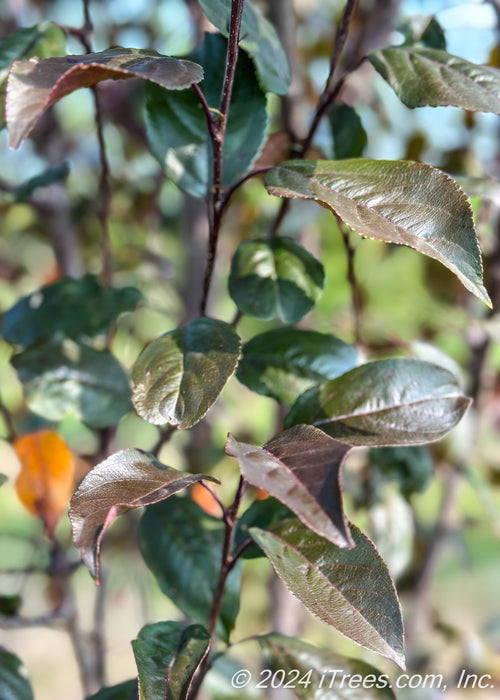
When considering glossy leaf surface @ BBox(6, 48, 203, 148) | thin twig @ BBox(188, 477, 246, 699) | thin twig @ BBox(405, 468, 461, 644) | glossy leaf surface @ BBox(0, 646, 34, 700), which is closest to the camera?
glossy leaf surface @ BBox(6, 48, 203, 148)

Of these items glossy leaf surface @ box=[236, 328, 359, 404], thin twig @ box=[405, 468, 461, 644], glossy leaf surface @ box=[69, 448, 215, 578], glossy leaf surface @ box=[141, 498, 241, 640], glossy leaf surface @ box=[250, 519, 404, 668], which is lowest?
thin twig @ box=[405, 468, 461, 644]

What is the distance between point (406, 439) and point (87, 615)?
68.2 inches

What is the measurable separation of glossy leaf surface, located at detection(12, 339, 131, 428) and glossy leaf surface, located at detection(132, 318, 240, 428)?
152 mm

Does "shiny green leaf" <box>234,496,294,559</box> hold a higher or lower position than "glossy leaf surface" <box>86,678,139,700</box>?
higher

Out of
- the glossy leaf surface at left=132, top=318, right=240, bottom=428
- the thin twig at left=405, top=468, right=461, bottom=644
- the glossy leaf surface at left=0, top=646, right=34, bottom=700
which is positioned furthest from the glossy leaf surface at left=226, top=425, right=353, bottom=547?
the thin twig at left=405, top=468, right=461, bottom=644

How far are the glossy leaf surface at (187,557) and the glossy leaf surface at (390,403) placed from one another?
164mm

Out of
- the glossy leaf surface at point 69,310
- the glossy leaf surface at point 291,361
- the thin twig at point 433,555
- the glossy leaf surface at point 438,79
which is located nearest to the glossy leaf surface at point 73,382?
the glossy leaf surface at point 69,310

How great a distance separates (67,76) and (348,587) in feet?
1.14

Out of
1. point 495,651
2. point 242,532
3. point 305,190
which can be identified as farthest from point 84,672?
point 495,651

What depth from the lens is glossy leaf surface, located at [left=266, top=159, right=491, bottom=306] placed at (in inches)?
13.7

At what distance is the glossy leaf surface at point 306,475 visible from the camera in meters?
0.29

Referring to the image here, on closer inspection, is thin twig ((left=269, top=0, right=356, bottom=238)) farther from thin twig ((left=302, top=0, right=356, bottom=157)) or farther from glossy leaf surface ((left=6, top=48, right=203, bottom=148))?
glossy leaf surface ((left=6, top=48, right=203, bottom=148))

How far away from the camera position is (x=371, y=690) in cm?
47

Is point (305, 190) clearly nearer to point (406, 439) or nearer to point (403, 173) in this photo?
point (403, 173)
